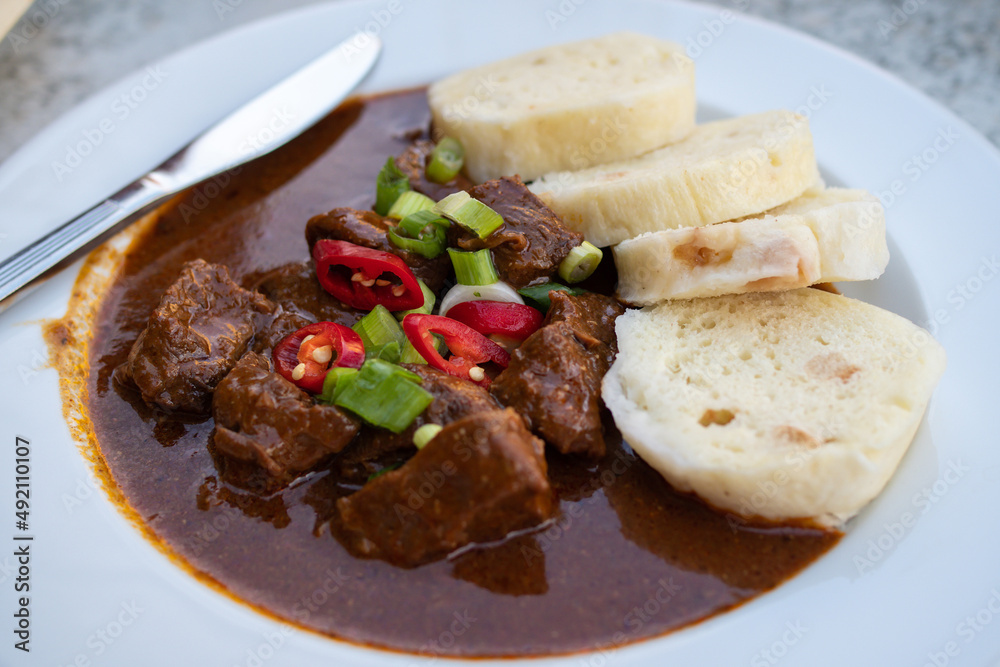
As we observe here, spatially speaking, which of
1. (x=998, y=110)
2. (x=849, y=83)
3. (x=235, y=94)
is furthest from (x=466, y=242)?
(x=998, y=110)

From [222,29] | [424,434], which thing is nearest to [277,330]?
[424,434]

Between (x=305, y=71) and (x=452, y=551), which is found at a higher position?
(x=305, y=71)

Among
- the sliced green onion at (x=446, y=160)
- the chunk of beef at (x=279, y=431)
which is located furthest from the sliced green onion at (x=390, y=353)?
the sliced green onion at (x=446, y=160)

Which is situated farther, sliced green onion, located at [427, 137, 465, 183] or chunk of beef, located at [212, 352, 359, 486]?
sliced green onion, located at [427, 137, 465, 183]

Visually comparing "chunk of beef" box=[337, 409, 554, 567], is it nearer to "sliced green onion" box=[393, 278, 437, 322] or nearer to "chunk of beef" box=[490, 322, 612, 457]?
"chunk of beef" box=[490, 322, 612, 457]

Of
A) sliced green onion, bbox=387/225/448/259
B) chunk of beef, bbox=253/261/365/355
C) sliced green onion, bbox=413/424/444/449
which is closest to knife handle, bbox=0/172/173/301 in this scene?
chunk of beef, bbox=253/261/365/355

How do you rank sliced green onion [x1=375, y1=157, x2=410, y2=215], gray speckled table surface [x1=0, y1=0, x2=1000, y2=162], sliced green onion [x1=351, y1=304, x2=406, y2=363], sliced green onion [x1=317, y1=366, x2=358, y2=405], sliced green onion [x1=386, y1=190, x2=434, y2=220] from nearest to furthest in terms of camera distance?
1. sliced green onion [x1=317, y1=366, x2=358, y2=405]
2. sliced green onion [x1=351, y1=304, x2=406, y2=363]
3. sliced green onion [x1=386, y1=190, x2=434, y2=220]
4. sliced green onion [x1=375, y1=157, x2=410, y2=215]
5. gray speckled table surface [x1=0, y1=0, x2=1000, y2=162]

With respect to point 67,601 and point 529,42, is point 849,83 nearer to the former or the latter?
point 529,42
